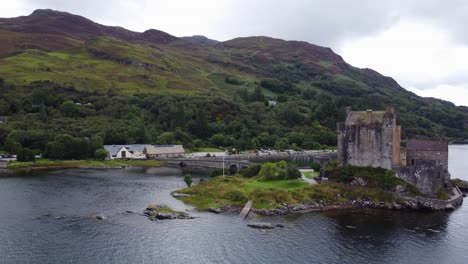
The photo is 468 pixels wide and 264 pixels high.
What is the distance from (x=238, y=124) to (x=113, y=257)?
4997 inches

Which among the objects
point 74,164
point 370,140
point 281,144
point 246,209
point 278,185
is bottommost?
point 246,209

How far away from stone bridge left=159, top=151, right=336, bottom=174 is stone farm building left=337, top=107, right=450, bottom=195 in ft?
118

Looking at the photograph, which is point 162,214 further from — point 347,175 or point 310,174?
point 310,174

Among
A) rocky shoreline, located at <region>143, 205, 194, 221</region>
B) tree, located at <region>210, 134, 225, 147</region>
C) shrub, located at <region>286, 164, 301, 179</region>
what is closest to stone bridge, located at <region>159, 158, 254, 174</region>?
tree, located at <region>210, 134, 225, 147</region>

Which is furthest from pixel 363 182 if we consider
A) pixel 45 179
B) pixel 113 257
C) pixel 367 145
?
pixel 45 179

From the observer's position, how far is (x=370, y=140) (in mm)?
80750

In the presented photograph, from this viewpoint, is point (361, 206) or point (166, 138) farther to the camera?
point (166, 138)

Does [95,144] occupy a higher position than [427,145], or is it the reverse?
[427,145]

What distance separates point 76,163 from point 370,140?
77177 millimetres

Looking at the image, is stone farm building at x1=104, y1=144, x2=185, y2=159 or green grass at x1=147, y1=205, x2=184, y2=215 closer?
green grass at x1=147, y1=205, x2=184, y2=215

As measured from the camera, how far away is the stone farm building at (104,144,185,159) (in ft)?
449

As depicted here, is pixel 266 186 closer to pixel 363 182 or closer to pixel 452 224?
pixel 363 182

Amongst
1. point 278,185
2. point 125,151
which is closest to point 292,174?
point 278,185

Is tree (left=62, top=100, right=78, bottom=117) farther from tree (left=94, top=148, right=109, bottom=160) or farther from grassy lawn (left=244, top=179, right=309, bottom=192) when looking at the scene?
grassy lawn (left=244, top=179, right=309, bottom=192)
